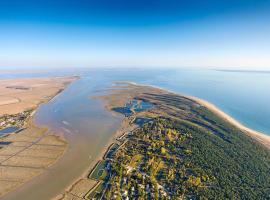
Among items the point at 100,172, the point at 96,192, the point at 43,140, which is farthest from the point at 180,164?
the point at 43,140

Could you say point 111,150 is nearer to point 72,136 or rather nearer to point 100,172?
point 100,172

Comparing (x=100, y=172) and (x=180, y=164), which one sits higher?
(x=180, y=164)

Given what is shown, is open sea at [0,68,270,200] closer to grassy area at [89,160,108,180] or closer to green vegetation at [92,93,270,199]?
grassy area at [89,160,108,180]

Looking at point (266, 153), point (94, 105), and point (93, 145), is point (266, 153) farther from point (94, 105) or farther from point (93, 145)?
point (94, 105)

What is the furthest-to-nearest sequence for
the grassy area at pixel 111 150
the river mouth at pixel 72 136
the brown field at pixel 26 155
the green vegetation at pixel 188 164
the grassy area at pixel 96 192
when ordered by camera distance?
the grassy area at pixel 111 150, the brown field at pixel 26 155, the river mouth at pixel 72 136, the green vegetation at pixel 188 164, the grassy area at pixel 96 192

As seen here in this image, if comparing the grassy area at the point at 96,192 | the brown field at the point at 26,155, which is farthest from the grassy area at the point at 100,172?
the brown field at the point at 26,155

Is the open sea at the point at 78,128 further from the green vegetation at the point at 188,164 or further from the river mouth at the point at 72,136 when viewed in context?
the green vegetation at the point at 188,164

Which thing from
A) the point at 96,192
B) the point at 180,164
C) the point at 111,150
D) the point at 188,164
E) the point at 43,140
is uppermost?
the point at 43,140

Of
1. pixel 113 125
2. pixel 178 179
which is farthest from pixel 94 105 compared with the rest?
pixel 178 179

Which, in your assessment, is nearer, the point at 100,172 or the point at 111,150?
the point at 100,172
